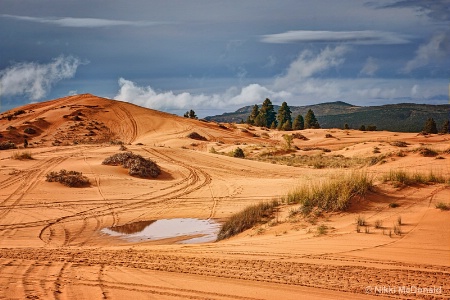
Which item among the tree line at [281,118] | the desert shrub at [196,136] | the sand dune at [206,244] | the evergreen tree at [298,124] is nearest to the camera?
the sand dune at [206,244]

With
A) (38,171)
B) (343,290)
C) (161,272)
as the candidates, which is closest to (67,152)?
(38,171)

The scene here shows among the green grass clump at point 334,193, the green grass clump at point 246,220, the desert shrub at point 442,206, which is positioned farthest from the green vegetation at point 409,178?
the green grass clump at point 246,220

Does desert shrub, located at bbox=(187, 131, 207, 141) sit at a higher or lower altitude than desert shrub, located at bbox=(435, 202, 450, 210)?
higher

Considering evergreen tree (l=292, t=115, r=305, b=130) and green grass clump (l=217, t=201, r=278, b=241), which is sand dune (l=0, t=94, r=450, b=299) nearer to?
green grass clump (l=217, t=201, r=278, b=241)

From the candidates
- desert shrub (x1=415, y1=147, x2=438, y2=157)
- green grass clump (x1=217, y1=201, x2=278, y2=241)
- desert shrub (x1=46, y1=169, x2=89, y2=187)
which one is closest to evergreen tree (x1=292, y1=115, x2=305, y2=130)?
desert shrub (x1=415, y1=147, x2=438, y2=157)

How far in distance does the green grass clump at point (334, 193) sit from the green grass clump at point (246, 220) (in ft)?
3.19

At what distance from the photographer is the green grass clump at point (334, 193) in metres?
12.4

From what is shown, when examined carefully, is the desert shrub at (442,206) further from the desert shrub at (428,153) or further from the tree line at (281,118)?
the tree line at (281,118)

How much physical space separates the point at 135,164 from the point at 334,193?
44.8 ft

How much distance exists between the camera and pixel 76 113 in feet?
184

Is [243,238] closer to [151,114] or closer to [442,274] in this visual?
[442,274]

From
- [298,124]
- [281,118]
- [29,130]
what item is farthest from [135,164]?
[281,118]

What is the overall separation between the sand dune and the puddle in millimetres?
490

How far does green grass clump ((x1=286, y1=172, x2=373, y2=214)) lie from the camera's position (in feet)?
40.7
